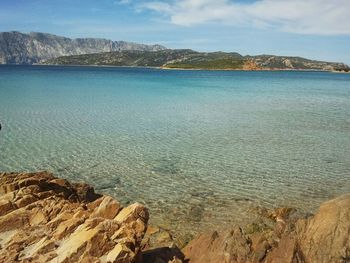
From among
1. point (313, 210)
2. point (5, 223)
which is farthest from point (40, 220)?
point (313, 210)

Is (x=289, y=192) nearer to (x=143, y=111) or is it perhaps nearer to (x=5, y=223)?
(x=5, y=223)

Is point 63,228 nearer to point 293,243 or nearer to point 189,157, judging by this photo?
point 293,243

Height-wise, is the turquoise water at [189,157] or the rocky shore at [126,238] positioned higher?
the rocky shore at [126,238]

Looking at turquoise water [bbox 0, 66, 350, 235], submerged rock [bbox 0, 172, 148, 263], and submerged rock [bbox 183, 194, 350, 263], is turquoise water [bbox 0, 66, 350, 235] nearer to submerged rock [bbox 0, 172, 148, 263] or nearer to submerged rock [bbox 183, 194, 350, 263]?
submerged rock [bbox 0, 172, 148, 263]

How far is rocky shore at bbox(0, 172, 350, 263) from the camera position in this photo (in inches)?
392

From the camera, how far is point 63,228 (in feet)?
38.3

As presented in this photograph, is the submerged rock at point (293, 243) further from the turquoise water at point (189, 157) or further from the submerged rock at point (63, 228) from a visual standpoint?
the turquoise water at point (189, 157)

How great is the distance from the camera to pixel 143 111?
170 feet

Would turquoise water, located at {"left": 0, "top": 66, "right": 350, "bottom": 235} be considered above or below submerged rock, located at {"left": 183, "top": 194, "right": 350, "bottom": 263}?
below

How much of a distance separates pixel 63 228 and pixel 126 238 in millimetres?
2181

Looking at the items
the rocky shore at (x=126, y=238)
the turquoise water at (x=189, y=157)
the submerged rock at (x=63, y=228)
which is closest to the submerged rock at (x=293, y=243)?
the rocky shore at (x=126, y=238)

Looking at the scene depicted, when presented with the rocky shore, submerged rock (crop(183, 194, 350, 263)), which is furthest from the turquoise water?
submerged rock (crop(183, 194, 350, 263))

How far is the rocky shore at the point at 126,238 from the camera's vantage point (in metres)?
9.95

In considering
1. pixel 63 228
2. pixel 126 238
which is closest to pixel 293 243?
pixel 126 238
